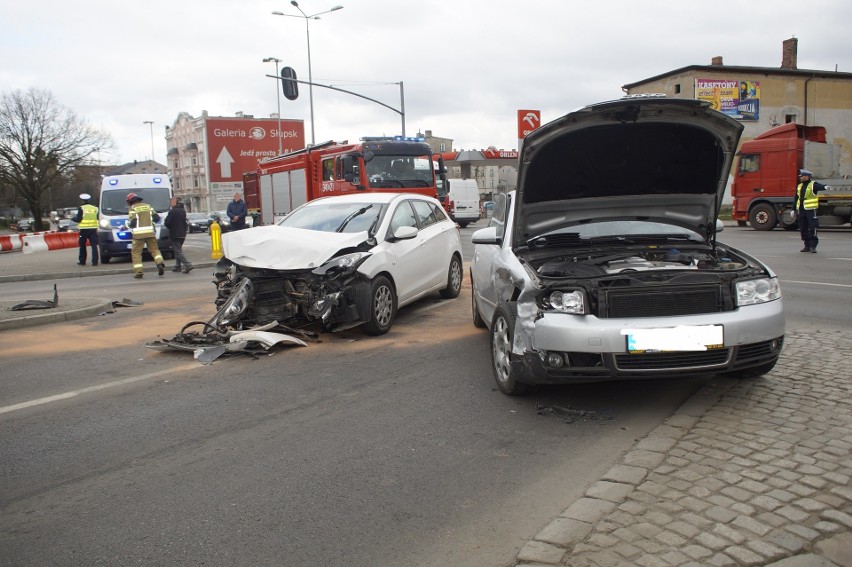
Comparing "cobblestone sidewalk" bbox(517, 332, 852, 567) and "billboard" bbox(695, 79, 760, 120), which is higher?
"billboard" bbox(695, 79, 760, 120)

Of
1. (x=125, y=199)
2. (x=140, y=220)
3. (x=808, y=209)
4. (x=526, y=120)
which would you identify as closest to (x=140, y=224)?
(x=140, y=220)

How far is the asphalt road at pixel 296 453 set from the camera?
3.12 meters

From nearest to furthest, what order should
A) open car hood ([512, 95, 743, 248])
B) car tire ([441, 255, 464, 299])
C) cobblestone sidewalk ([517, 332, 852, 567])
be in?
cobblestone sidewalk ([517, 332, 852, 567]) → open car hood ([512, 95, 743, 248]) → car tire ([441, 255, 464, 299])

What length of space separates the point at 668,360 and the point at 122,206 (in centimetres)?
1850

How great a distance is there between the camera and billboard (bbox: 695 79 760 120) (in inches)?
1655

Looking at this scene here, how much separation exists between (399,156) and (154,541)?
15492 millimetres

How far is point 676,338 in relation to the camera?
4.35 m

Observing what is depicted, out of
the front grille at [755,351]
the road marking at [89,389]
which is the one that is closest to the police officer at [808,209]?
the front grille at [755,351]

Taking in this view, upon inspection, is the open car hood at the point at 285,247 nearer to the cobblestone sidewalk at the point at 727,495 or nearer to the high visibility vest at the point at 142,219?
the cobblestone sidewalk at the point at 727,495

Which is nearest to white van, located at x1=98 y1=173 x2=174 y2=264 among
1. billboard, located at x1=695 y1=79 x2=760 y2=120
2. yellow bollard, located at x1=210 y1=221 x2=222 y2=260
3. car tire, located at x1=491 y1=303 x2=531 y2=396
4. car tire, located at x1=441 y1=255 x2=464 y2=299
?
yellow bollard, located at x1=210 y1=221 x2=222 y2=260

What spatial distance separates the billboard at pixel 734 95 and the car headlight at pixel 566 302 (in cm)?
4229

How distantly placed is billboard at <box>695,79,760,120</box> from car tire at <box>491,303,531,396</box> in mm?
→ 41922

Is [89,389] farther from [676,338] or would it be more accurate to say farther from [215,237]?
[215,237]

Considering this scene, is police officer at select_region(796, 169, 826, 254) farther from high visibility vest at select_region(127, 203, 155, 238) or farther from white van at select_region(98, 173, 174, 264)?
white van at select_region(98, 173, 174, 264)
